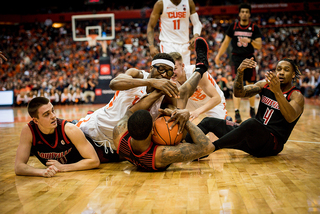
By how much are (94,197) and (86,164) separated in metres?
0.93

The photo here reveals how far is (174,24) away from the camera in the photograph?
555 centimetres

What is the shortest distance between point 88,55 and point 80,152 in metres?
18.8

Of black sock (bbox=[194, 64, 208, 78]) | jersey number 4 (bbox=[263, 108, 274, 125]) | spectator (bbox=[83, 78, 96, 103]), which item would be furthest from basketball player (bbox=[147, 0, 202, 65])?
spectator (bbox=[83, 78, 96, 103])

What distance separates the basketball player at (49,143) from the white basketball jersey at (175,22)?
10.2 ft

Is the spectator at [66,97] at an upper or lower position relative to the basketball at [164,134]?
lower

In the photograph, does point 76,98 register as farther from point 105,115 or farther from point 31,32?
point 105,115

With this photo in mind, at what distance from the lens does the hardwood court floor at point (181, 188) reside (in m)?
2.17

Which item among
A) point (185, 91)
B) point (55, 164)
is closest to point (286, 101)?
point (185, 91)

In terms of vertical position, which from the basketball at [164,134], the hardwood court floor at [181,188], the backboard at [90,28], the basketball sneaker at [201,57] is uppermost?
the backboard at [90,28]

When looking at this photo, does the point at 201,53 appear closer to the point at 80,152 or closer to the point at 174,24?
the point at 174,24

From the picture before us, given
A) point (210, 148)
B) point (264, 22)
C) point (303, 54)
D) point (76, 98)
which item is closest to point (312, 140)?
point (210, 148)

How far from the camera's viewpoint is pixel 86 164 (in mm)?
3291

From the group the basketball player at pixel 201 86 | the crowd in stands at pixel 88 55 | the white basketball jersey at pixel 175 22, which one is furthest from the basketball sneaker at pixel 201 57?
the crowd in stands at pixel 88 55

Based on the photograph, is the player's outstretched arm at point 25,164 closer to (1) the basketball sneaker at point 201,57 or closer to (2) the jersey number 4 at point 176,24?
(1) the basketball sneaker at point 201,57
